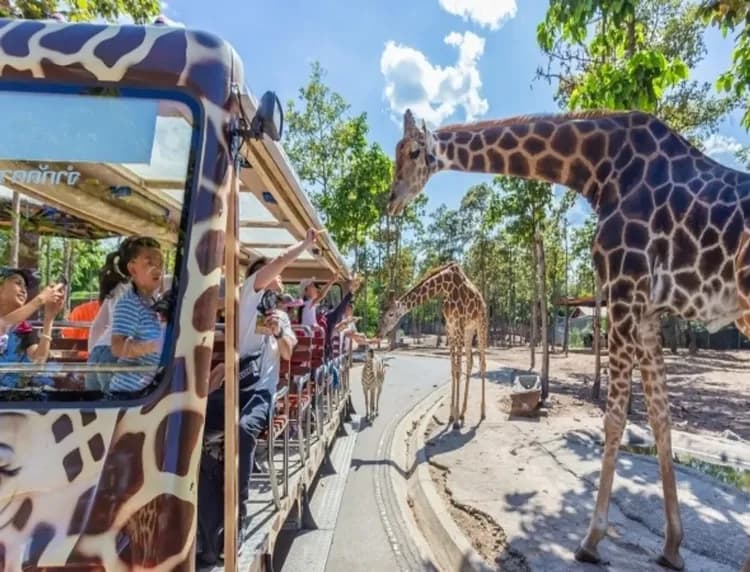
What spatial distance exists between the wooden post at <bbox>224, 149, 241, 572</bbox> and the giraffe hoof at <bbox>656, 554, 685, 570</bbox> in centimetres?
317

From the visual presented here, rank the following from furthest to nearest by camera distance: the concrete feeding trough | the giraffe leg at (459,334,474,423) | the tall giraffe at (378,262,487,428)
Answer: the tall giraffe at (378,262,487,428) → the concrete feeding trough → the giraffe leg at (459,334,474,423)

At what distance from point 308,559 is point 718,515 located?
138 inches

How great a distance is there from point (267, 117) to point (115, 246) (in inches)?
35.3

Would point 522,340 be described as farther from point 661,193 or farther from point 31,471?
point 31,471

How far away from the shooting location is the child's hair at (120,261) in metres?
2.40

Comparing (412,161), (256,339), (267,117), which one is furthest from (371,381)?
(267,117)

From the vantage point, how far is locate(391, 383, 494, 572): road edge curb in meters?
4.27

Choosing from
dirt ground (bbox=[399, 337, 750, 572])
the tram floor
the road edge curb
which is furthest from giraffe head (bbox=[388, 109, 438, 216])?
dirt ground (bbox=[399, 337, 750, 572])

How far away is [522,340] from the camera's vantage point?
45.2m

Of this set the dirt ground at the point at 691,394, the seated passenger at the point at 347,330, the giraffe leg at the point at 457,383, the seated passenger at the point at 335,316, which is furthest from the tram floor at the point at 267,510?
the dirt ground at the point at 691,394

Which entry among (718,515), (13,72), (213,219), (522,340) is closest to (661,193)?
(718,515)

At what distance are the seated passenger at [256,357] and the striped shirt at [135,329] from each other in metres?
0.71

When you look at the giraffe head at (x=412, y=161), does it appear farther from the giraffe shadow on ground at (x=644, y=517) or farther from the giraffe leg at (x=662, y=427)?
the giraffe shadow on ground at (x=644, y=517)

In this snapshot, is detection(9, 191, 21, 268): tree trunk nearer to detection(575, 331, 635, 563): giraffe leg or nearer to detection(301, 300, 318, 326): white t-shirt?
detection(575, 331, 635, 563): giraffe leg
